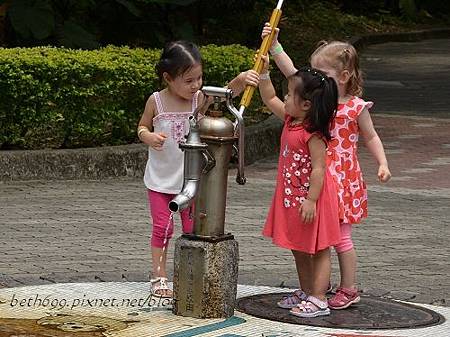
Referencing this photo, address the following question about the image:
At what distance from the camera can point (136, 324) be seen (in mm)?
5602

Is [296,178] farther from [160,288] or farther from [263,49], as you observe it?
[160,288]

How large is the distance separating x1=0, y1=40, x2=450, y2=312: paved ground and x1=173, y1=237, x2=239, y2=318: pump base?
3.16 ft

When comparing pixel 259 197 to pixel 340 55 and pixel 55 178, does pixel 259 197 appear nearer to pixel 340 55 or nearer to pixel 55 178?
pixel 55 178

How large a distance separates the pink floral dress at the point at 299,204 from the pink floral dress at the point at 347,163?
83 millimetres

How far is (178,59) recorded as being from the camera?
20.2 ft

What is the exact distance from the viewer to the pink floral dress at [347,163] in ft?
19.9

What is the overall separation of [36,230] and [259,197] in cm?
222

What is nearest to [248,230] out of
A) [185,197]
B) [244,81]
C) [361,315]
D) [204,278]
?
[361,315]

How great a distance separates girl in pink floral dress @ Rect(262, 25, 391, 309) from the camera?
19.9 feet

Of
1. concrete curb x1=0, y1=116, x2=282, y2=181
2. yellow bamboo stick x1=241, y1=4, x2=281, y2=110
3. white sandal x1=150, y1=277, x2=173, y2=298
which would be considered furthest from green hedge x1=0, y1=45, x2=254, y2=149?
yellow bamboo stick x1=241, y1=4, x2=281, y2=110

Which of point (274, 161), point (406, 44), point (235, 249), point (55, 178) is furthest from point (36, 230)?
point (406, 44)

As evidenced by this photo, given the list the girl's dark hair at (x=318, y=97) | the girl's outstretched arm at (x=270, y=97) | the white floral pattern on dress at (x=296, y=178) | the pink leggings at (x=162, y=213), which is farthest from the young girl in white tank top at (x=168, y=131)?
the white floral pattern on dress at (x=296, y=178)

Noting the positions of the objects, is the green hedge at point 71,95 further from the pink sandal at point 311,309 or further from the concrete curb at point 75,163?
the pink sandal at point 311,309

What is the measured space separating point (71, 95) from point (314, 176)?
4.85m
